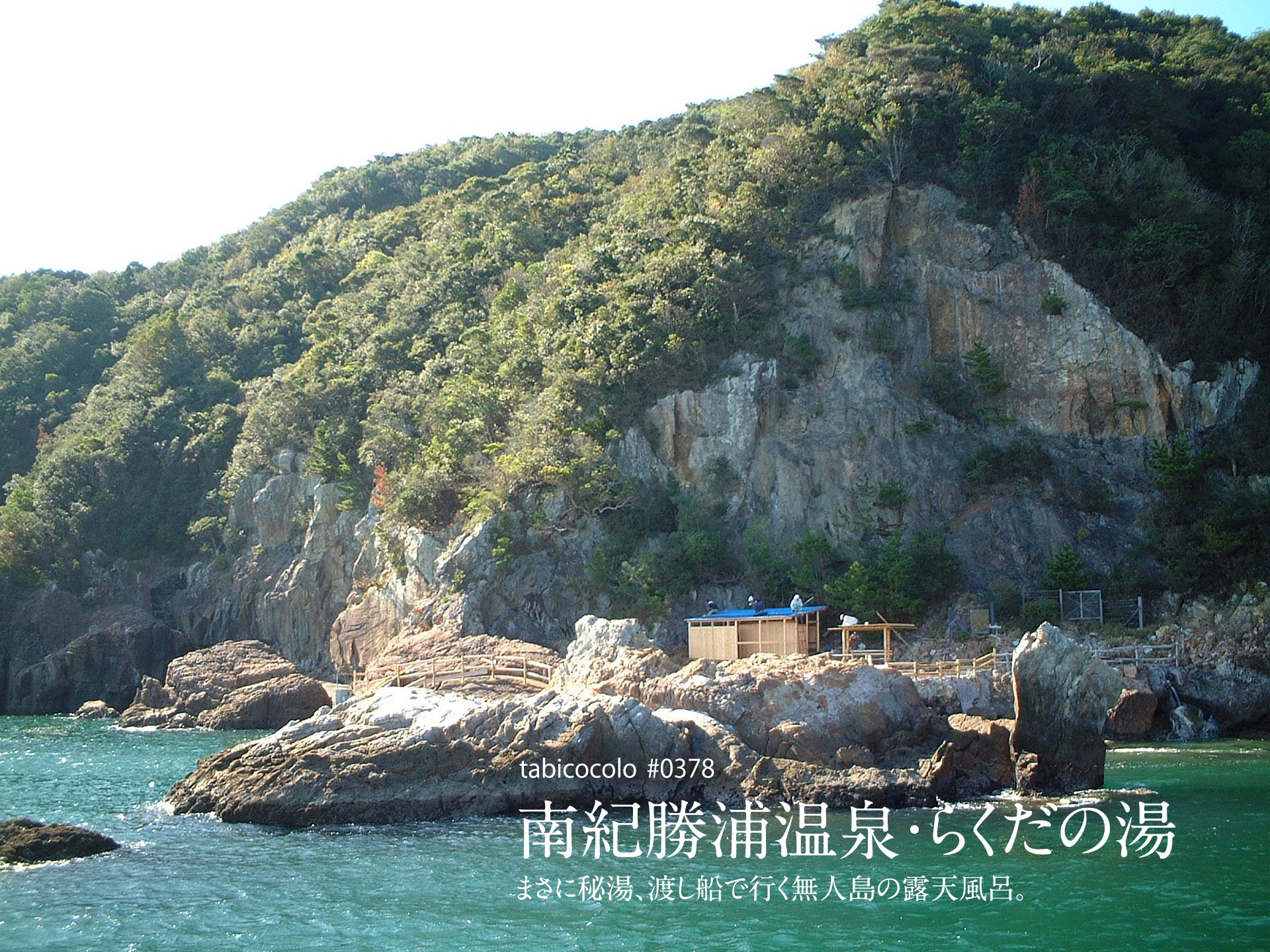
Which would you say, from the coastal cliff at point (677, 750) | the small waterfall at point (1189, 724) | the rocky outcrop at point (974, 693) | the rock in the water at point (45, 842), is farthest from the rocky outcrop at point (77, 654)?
the small waterfall at point (1189, 724)

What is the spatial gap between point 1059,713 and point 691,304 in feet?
81.2

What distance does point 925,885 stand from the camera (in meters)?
16.1

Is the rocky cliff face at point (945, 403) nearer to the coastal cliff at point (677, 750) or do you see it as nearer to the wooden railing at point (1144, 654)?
the wooden railing at point (1144, 654)

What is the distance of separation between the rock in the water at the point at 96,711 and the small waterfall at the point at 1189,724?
123ft

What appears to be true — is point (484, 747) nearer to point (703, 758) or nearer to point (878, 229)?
point (703, 758)

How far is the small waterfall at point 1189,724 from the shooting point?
31188 mm

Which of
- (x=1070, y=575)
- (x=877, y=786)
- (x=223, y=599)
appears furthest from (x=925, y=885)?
(x=223, y=599)

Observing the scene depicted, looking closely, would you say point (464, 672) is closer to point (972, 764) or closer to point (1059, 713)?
point (972, 764)

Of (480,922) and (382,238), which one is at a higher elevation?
(382,238)

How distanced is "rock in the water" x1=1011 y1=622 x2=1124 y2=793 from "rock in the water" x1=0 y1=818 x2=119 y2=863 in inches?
653

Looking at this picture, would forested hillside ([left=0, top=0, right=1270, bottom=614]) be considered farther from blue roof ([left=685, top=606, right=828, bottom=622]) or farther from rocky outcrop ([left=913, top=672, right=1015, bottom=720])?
rocky outcrop ([left=913, top=672, right=1015, bottom=720])

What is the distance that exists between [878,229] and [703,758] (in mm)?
26546

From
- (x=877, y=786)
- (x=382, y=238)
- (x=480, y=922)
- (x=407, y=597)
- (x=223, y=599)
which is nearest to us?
(x=480, y=922)

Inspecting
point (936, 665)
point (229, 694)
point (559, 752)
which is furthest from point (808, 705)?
point (229, 694)
